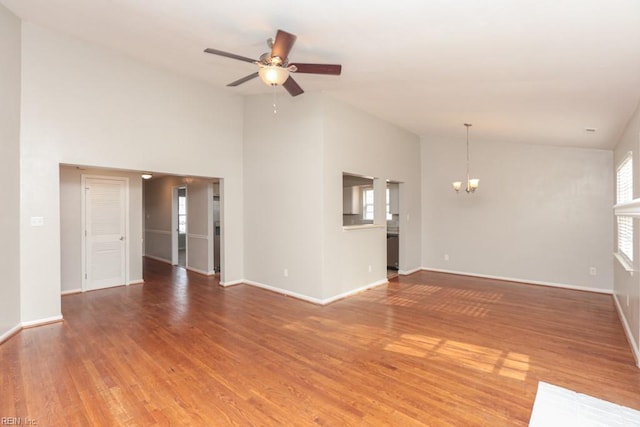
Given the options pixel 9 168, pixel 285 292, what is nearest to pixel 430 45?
pixel 285 292

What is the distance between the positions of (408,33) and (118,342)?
4.08 meters

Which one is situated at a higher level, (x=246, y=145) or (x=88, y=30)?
(x=88, y=30)

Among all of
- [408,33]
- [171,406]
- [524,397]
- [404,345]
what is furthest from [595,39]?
[171,406]

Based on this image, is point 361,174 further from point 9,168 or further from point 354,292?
point 9,168

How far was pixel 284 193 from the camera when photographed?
207 inches

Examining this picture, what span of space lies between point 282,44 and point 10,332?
4.11m

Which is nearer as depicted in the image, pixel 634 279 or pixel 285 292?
pixel 634 279

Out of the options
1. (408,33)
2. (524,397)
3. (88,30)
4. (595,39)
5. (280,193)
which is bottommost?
(524,397)

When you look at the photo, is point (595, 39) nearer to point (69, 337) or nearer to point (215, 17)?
point (215, 17)

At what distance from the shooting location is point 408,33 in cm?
269

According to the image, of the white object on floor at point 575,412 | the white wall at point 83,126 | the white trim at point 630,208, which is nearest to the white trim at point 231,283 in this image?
the white wall at point 83,126

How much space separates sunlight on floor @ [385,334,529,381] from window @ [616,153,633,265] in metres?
1.97

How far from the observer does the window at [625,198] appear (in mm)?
3750

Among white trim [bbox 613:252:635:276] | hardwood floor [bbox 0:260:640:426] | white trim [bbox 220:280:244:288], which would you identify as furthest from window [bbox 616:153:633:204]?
white trim [bbox 220:280:244:288]
